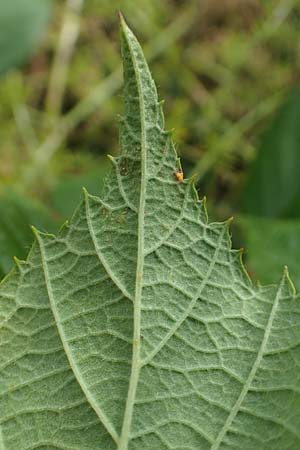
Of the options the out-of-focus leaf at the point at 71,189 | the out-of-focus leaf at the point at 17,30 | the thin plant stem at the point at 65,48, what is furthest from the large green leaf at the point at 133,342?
the thin plant stem at the point at 65,48

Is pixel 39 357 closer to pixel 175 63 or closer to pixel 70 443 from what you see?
pixel 70 443

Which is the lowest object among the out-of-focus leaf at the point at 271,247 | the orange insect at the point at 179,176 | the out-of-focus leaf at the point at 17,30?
the orange insect at the point at 179,176

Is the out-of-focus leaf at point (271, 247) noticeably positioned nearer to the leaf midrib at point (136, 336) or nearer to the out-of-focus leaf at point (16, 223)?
the out-of-focus leaf at point (16, 223)

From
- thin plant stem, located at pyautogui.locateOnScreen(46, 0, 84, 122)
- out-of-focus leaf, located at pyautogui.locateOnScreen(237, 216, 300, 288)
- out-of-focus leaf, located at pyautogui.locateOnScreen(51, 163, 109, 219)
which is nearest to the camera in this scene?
out-of-focus leaf, located at pyautogui.locateOnScreen(237, 216, 300, 288)

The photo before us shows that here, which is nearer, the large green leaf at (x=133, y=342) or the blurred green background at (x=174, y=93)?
the large green leaf at (x=133, y=342)

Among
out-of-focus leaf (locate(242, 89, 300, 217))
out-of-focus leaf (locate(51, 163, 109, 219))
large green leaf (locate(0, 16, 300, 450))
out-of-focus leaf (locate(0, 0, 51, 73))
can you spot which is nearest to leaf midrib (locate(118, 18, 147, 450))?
large green leaf (locate(0, 16, 300, 450))

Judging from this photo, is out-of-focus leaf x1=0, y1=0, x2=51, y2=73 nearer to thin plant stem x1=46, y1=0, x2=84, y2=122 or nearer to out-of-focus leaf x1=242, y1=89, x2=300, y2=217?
thin plant stem x1=46, y1=0, x2=84, y2=122

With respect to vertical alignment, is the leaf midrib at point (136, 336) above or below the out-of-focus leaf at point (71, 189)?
below

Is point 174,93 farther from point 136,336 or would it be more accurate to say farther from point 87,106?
point 136,336
